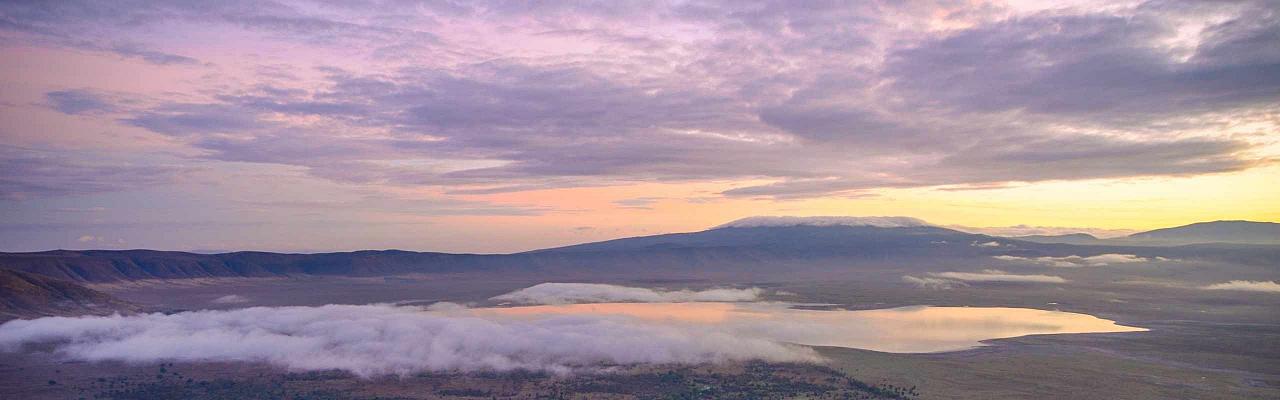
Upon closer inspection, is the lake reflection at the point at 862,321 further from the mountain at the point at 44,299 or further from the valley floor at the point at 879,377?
the mountain at the point at 44,299

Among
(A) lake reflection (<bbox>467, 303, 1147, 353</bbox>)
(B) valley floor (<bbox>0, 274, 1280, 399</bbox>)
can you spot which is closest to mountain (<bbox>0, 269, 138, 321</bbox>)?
(B) valley floor (<bbox>0, 274, 1280, 399</bbox>)

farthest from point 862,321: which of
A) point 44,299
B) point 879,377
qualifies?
point 44,299

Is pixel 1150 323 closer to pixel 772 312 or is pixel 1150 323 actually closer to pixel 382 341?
pixel 772 312

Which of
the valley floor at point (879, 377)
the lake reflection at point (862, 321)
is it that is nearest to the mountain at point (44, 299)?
the valley floor at point (879, 377)

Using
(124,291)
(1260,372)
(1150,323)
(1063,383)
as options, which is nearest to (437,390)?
(1063,383)

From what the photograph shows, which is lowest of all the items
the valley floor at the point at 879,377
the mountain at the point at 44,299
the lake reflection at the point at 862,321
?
the valley floor at the point at 879,377

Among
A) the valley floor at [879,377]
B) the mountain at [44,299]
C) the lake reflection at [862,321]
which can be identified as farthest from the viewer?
the mountain at [44,299]
